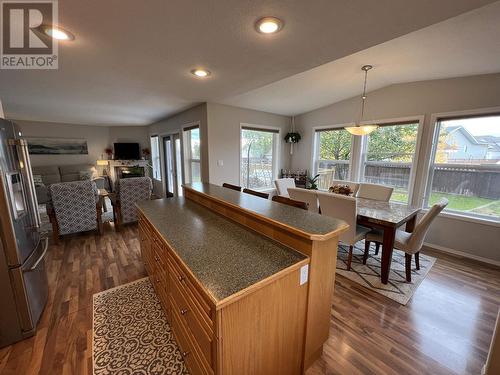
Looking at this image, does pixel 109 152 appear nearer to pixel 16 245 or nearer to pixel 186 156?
pixel 186 156

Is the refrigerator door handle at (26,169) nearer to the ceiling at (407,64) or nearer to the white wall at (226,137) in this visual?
the white wall at (226,137)

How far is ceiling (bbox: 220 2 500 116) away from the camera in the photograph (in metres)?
1.89

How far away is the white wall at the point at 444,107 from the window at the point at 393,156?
172 mm

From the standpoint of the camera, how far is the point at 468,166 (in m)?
2.97

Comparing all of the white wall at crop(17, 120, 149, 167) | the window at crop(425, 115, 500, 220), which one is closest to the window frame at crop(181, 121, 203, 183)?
the white wall at crop(17, 120, 149, 167)

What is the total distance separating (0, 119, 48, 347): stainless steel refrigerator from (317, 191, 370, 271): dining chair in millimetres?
2823

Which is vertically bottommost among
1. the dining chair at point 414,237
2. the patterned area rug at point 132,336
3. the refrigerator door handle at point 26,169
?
the patterned area rug at point 132,336

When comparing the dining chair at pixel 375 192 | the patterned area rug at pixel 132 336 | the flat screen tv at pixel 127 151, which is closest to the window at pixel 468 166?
the dining chair at pixel 375 192

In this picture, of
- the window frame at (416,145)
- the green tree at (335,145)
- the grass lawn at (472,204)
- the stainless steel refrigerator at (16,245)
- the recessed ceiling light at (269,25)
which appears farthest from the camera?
the green tree at (335,145)

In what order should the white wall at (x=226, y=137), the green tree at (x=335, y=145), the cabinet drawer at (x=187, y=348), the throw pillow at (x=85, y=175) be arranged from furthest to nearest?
the throw pillow at (x=85, y=175) < the green tree at (x=335, y=145) < the white wall at (x=226, y=137) < the cabinet drawer at (x=187, y=348)

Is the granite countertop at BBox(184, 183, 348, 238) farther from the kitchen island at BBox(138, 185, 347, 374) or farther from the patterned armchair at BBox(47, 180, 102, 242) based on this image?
the patterned armchair at BBox(47, 180, 102, 242)

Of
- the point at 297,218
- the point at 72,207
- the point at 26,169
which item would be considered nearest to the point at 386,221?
the point at 297,218

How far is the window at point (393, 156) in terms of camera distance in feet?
11.5

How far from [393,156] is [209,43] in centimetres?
362
